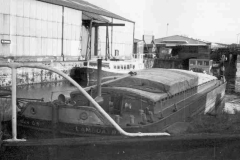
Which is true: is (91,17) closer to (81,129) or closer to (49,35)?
(49,35)

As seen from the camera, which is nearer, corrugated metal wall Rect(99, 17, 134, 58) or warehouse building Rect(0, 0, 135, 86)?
warehouse building Rect(0, 0, 135, 86)

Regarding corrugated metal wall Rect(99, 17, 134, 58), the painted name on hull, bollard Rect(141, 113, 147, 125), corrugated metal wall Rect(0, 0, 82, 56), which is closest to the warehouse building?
corrugated metal wall Rect(0, 0, 82, 56)

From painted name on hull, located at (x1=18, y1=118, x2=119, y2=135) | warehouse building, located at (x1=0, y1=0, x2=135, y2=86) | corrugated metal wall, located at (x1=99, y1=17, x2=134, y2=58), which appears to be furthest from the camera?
corrugated metal wall, located at (x1=99, y1=17, x2=134, y2=58)

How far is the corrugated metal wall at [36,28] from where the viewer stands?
95.8 ft

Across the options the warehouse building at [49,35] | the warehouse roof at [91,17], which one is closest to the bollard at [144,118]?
the warehouse building at [49,35]

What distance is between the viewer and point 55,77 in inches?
1428

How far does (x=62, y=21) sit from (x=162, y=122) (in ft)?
94.8

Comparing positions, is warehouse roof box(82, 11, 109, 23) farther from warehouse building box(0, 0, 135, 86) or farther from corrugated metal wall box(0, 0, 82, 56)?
corrugated metal wall box(0, 0, 82, 56)

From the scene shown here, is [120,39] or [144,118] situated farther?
[120,39]

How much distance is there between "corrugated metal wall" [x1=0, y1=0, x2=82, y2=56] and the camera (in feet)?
95.8

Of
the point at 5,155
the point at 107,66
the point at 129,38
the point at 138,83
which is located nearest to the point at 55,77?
the point at 107,66

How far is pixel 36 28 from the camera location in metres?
32.5

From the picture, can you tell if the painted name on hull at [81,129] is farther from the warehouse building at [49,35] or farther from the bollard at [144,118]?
the warehouse building at [49,35]

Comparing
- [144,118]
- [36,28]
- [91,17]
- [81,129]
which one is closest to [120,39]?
[91,17]
